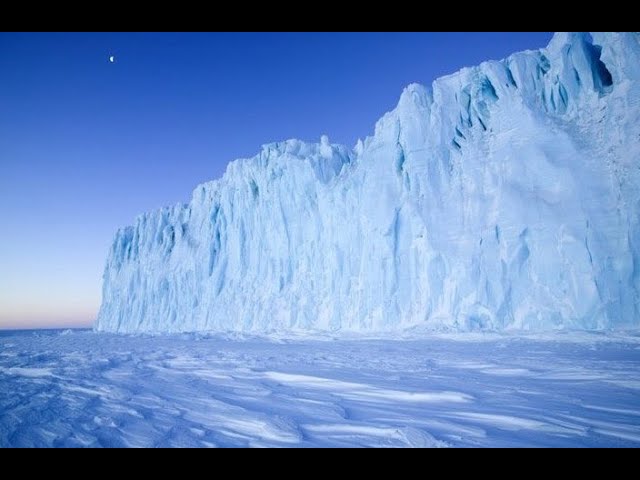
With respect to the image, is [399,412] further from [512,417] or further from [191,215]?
[191,215]

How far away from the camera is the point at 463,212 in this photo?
17.2m

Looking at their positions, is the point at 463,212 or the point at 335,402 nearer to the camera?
the point at 335,402

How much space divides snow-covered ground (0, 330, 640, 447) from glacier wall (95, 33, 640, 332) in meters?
7.36

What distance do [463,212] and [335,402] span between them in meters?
14.7

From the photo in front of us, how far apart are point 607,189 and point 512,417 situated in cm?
1399

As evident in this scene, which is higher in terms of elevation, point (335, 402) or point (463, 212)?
point (463, 212)

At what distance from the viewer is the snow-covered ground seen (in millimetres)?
3166

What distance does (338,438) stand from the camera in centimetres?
313

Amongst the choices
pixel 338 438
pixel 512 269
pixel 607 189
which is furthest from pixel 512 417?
pixel 607 189

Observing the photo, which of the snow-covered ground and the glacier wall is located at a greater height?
the glacier wall

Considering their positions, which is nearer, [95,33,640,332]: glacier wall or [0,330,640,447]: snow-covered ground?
[0,330,640,447]: snow-covered ground

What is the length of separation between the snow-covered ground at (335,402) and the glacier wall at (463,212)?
24.1 feet

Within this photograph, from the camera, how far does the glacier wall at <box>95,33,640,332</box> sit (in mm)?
13750
